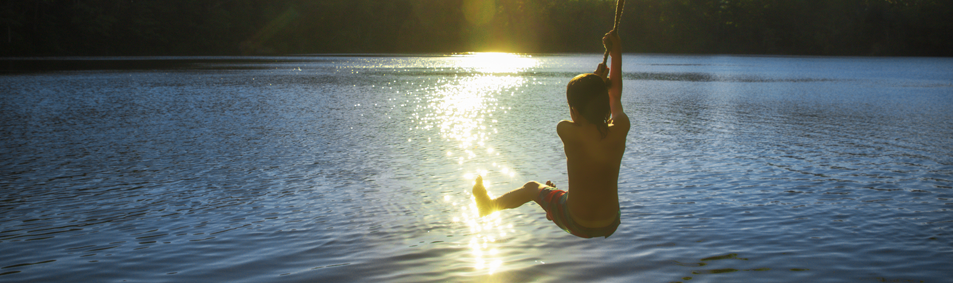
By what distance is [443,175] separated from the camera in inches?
489

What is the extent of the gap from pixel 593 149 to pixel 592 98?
370 millimetres

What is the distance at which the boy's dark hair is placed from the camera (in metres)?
4.79

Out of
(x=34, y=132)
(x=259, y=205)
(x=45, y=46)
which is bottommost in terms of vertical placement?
(x=259, y=205)

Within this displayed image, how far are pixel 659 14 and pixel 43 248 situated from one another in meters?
158

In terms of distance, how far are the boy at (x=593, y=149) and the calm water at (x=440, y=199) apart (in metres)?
1.72

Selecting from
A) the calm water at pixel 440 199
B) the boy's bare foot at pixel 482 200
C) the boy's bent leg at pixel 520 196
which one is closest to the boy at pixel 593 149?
the boy's bent leg at pixel 520 196

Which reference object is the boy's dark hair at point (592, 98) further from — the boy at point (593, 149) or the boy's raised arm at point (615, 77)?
the boy's raised arm at point (615, 77)

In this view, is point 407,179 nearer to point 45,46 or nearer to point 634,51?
point 45,46

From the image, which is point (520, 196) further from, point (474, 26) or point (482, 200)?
point (474, 26)

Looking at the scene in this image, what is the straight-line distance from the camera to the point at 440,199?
407 inches

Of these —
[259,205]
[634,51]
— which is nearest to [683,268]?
[259,205]

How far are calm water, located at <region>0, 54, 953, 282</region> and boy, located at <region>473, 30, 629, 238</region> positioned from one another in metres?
1.72

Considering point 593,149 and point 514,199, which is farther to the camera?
point 514,199

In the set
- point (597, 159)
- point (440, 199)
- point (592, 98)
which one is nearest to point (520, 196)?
point (597, 159)
